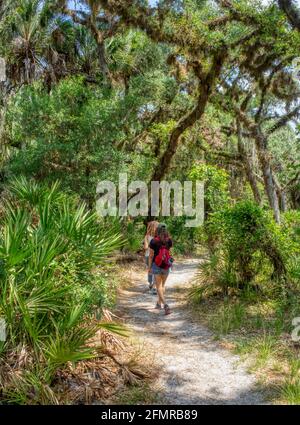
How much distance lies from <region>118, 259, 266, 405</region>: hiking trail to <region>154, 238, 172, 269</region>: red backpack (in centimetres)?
96

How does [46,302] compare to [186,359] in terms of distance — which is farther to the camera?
[186,359]

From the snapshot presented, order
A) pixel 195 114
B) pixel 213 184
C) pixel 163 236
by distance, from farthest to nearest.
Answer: pixel 195 114 < pixel 213 184 < pixel 163 236

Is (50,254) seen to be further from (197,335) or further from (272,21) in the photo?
(272,21)

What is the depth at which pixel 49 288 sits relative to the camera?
198 inches

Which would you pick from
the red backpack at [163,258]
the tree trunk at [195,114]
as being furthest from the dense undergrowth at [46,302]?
the tree trunk at [195,114]

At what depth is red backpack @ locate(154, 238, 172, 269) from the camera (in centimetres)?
775

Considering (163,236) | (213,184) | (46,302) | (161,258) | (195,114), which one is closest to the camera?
(46,302)

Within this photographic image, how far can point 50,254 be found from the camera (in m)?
5.14

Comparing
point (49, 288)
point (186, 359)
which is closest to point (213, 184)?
point (186, 359)

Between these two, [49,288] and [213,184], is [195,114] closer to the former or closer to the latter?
[213,184]

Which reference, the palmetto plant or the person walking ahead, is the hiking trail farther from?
the palmetto plant

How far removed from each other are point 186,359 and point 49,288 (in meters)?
2.17

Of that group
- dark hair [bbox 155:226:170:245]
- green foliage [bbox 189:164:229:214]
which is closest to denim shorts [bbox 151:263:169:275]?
dark hair [bbox 155:226:170:245]

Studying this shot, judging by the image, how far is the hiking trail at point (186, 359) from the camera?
15.8 ft
